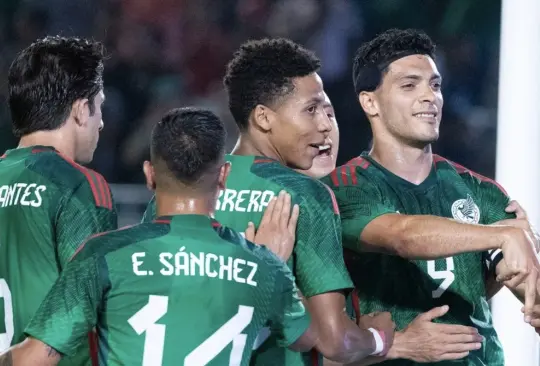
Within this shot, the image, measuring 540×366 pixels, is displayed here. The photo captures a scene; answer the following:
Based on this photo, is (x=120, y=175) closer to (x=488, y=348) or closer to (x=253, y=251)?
(x=488, y=348)

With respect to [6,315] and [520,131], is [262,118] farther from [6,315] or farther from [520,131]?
[520,131]

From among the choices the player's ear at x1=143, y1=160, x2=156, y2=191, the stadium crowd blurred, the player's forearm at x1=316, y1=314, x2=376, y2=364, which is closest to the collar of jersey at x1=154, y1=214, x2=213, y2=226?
the player's ear at x1=143, y1=160, x2=156, y2=191

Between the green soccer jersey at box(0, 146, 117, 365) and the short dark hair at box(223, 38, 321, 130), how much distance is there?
0.68m

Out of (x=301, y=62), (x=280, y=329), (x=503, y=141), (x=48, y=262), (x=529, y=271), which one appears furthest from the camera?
(x=503, y=141)

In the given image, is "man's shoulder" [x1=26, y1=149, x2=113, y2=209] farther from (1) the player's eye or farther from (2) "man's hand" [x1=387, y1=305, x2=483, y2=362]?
(2) "man's hand" [x1=387, y1=305, x2=483, y2=362]

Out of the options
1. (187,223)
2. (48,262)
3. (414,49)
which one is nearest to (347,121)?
(414,49)

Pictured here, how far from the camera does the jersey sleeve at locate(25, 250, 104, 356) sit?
2.64 meters

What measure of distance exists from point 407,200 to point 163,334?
5.14 feet

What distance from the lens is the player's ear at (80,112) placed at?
372 centimetres

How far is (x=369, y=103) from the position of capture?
13.7 feet

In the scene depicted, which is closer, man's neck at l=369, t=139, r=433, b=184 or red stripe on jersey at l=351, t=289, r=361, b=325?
red stripe on jersey at l=351, t=289, r=361, b=325

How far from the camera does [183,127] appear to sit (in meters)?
2.81

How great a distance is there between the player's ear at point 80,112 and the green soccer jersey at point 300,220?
68cm

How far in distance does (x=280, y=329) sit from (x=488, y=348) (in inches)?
52.4
